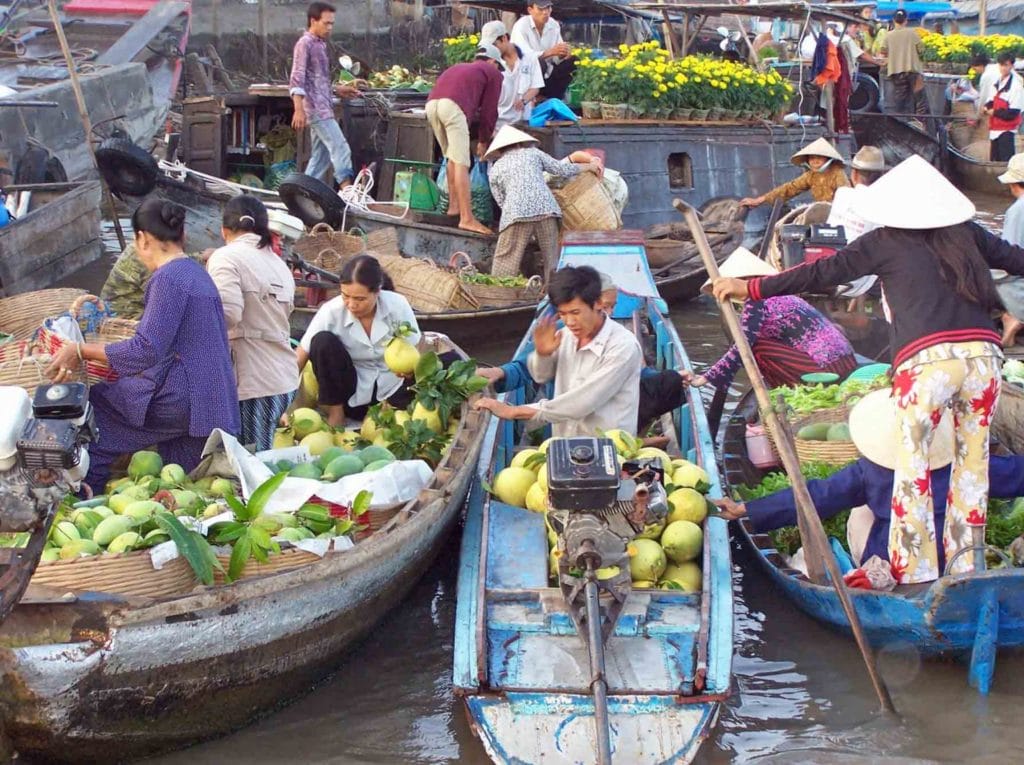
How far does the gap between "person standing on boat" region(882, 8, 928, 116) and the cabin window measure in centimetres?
646

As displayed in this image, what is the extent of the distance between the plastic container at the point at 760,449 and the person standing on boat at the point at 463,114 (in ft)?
14.3

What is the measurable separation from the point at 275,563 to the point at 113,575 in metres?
0.52

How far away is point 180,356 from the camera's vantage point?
474cm

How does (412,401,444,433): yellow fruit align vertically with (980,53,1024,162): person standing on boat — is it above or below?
below

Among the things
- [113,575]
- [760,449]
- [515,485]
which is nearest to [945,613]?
[515,485]

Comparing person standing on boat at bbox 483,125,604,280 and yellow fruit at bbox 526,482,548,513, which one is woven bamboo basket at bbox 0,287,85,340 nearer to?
yellow fruit at bbox 526,482,548,513

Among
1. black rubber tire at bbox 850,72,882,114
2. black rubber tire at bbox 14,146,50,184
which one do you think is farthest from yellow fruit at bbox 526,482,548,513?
black rubber tire at bbox 850,72,882,114

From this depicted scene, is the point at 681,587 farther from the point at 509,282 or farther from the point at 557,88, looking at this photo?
the point at 557,88

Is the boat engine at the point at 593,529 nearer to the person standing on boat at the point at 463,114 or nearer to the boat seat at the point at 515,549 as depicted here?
the boat seat at the point at 515,549

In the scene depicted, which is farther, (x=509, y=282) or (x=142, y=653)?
(x=509, y=282)

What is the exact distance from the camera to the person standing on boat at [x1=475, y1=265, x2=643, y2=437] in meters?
4.68

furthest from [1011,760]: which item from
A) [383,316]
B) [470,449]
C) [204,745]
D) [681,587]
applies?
[383,316]

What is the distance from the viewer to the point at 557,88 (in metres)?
11.8

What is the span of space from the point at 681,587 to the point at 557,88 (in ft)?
27.3
